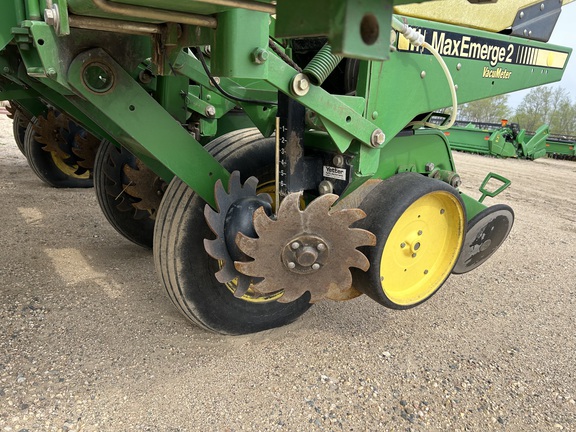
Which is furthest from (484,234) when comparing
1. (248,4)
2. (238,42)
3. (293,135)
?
(248,4)

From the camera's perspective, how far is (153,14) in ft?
4.61

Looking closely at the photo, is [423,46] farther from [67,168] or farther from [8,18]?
[67,168]

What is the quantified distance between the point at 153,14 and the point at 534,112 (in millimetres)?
35231

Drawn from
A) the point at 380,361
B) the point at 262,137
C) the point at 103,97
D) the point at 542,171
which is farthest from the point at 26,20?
the point at 542,171

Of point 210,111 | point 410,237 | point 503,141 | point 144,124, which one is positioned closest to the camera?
point 144,124

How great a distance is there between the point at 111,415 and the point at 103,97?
1.20 meters

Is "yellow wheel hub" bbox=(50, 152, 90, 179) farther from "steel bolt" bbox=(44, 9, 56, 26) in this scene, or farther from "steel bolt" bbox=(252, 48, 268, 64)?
"steel bolt" bbox=(252, 48, 268, 64)

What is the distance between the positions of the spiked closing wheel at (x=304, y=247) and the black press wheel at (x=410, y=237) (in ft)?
0.49

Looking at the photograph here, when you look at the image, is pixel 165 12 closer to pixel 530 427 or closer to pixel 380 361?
pixel 380 361

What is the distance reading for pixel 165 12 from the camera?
1419 mm

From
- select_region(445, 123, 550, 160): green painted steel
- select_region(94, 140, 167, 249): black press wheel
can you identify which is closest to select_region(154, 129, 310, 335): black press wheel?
select_region(94, 140, 167, 249): black press wheel

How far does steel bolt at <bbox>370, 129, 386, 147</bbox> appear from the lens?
2008mm

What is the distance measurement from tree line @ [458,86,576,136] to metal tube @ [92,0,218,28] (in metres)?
29.6

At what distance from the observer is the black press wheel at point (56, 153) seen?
16.4ft
